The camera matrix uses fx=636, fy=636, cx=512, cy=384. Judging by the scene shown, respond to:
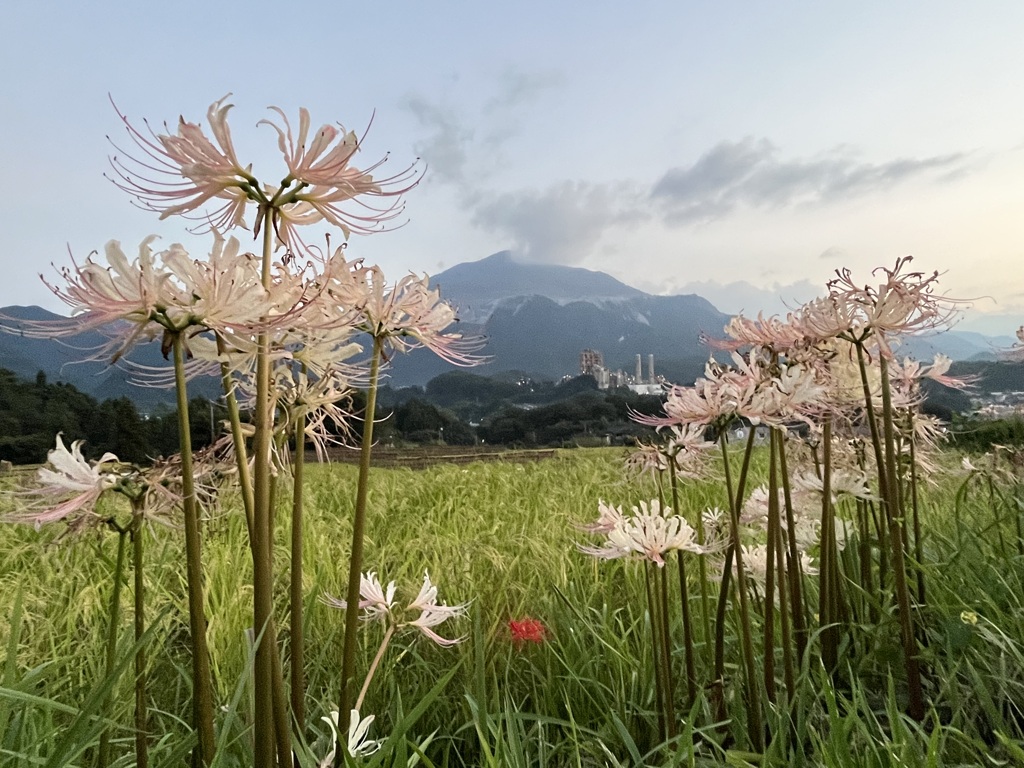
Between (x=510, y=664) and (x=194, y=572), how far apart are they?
1590 mm

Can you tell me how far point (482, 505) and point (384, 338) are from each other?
3.53m

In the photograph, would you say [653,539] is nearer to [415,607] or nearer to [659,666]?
[659,666]

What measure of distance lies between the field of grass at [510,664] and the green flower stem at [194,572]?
1.4 inches

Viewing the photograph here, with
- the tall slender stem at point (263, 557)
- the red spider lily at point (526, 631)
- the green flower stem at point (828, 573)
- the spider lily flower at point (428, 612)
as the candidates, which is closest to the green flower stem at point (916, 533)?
the green flower stem at point (828, 573)

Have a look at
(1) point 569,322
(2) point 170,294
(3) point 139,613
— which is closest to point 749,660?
(3) point 139,613

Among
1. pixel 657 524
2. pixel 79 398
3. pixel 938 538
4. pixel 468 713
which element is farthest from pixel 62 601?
pixel 79 398

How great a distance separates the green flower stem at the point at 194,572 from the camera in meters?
0.87

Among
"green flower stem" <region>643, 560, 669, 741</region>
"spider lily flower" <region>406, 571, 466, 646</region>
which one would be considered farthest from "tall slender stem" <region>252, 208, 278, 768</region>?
"green flower stem" <region>643, 560, 669, 741</region>

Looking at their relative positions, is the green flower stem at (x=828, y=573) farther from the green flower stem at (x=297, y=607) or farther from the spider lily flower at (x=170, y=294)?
the spider lily flower at (x=170, y=294)

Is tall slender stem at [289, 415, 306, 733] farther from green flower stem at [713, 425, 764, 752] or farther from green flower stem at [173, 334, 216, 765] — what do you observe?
green flower stem at [713, 425, 764, 752]

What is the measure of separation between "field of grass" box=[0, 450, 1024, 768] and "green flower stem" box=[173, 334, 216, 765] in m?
0.04

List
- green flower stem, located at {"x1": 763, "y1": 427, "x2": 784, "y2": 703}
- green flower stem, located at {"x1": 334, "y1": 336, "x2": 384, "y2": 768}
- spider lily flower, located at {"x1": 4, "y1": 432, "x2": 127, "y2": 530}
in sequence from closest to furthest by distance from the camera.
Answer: spider lily flower, located at {"x1": 4, "y1": 432, "x2": 127, "y2": 530}, green flower stem, located at {"x1": 334, "y1": 336, "x2": 384, "y2": 768}, green flower stem, located at {"x1": 763, "y1": 427, "x2": 784, "y2": 703}

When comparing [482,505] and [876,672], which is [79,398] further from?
[876,672]

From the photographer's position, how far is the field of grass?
1.31 m
